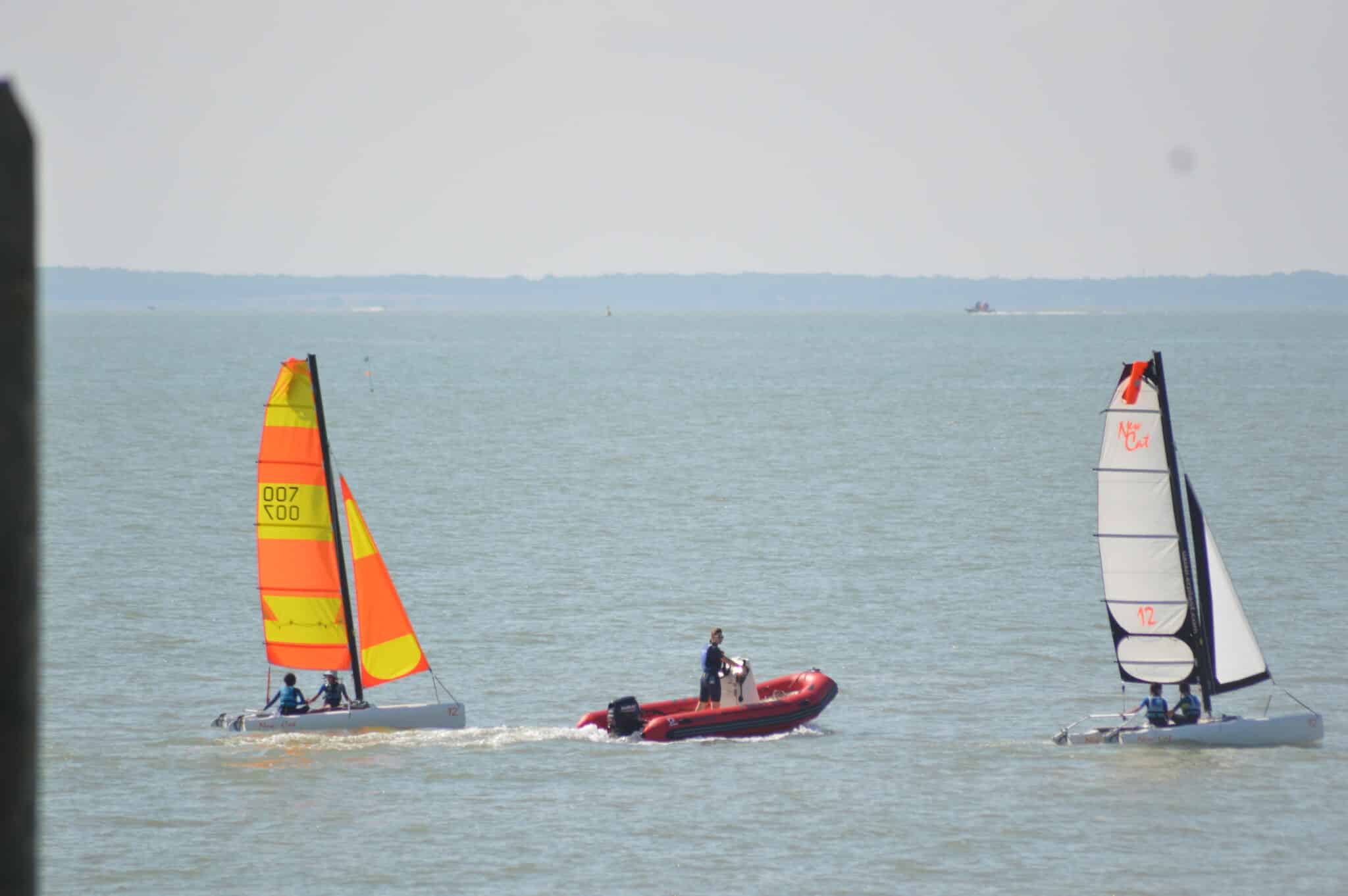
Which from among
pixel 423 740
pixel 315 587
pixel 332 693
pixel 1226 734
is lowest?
pixel 1226 734

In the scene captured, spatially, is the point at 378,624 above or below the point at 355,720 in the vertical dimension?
above

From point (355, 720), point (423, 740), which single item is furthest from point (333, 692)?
point (423, 740)

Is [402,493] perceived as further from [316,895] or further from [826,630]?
[316,895]

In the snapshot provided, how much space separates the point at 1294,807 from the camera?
25.6m

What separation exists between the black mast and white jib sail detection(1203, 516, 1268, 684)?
20 centimetres

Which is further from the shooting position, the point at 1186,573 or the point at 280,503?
the point at 280,503

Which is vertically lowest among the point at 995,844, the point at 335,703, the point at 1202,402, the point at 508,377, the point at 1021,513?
the point at 995,844

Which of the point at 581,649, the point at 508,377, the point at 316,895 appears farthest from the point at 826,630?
the point at 508,377

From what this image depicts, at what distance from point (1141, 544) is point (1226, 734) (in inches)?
143

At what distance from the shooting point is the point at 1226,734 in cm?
2891

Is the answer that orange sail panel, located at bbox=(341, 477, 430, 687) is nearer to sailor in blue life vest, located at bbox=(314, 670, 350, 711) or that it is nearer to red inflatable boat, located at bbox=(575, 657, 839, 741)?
sailor in blue life vest, located at bbox=(314, 670, 350, 711)

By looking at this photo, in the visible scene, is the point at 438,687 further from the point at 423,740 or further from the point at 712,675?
the point at 712,675

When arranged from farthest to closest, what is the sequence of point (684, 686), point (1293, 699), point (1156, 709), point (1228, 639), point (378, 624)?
point (684, 686)
point (1293, 699)
point (378, 624)
point (1228, 639)
point (1156, 709)

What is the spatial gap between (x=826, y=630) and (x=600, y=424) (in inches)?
3014
